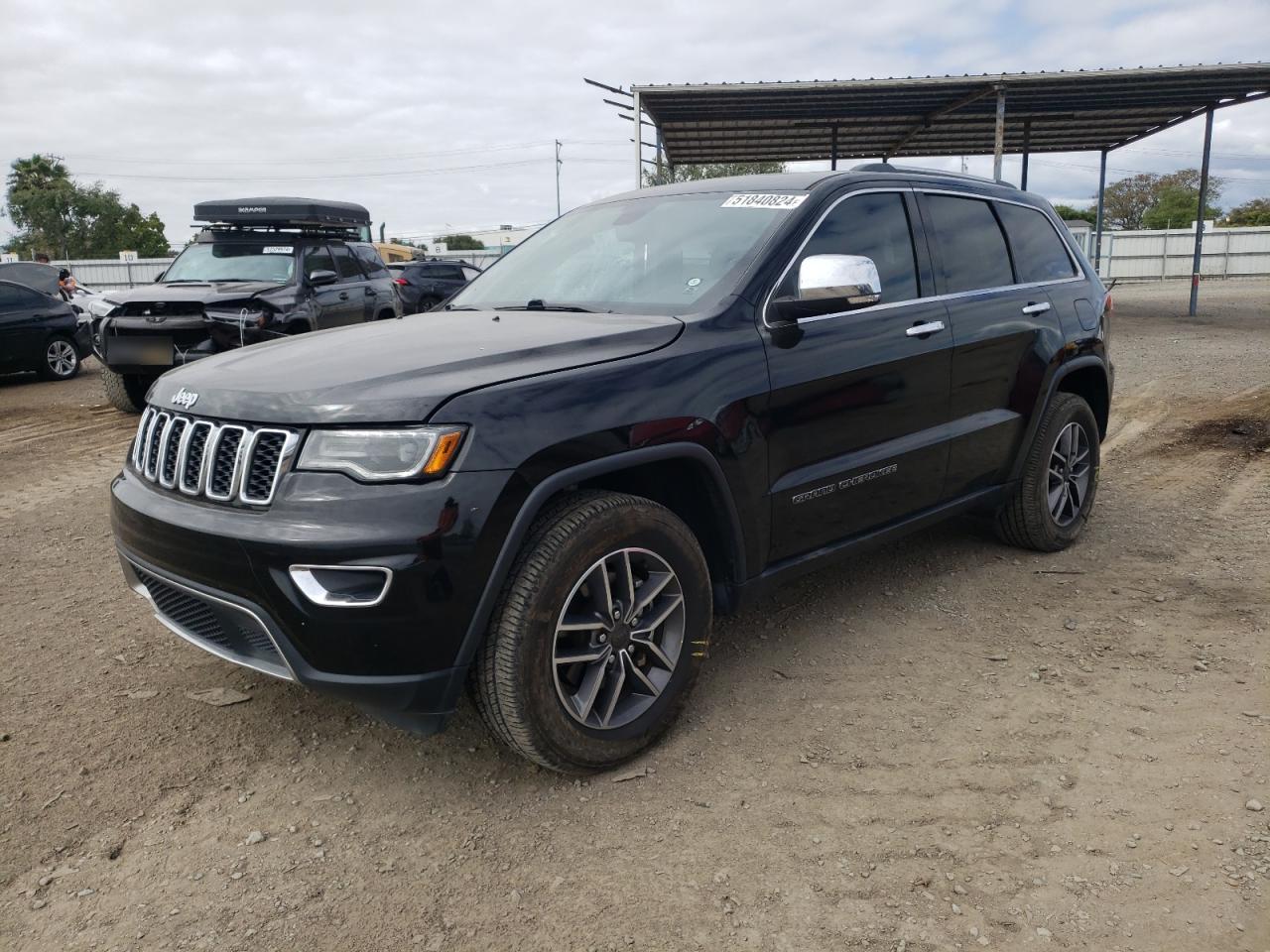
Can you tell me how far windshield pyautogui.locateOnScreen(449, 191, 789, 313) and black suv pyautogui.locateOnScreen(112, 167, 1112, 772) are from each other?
0.6 inches

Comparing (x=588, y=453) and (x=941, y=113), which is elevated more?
(x=941, y=113)

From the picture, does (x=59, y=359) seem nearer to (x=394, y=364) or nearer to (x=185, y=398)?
(x=185, y=398)

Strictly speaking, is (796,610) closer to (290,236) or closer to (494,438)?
(494,438)

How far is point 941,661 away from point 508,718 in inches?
74.1

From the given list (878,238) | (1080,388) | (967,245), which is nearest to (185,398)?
(878,238)

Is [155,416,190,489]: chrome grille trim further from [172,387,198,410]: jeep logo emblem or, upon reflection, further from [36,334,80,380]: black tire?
[36,334,80,380]: black tire

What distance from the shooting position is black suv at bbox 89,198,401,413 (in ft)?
28.3

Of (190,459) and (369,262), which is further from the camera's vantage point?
(369,262)

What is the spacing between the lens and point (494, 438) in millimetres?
2537

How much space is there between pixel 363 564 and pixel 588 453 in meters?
0.69

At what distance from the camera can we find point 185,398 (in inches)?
113

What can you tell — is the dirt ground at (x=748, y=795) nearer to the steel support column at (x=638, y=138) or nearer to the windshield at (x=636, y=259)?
the windshield at (x=636, y=259)

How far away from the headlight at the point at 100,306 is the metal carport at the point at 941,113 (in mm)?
8010

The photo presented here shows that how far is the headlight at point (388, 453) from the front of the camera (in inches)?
97.0
